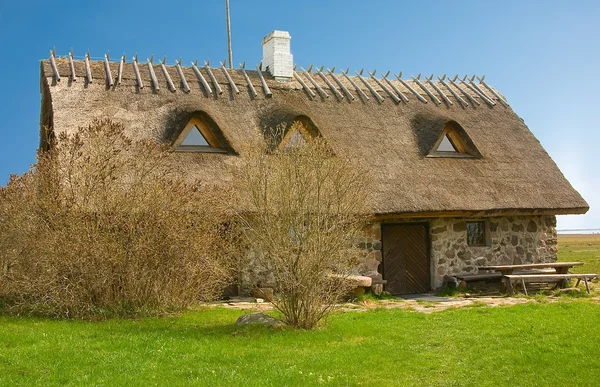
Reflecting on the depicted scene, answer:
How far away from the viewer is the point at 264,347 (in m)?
8.44

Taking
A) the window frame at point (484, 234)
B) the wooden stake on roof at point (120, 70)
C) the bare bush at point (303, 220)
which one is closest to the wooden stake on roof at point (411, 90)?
the window frame at point (484, 234)

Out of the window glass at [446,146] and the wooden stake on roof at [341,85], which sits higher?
the wooden stake on roof at [341,85]

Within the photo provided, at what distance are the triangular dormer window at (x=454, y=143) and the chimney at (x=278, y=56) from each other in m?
4.43

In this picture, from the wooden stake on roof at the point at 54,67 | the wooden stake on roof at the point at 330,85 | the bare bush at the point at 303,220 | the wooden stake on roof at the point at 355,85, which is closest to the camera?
the bare bush at the point at 303,220

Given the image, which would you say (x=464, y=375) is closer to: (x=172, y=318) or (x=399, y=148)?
(x=172, y=318)

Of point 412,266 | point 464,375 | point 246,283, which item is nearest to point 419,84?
point 412,266

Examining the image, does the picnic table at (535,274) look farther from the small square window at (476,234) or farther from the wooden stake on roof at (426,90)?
the wooden stake on roof at (426,90)

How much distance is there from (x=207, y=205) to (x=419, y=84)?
10631mm

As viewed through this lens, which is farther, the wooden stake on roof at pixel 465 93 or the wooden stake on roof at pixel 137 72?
the wooden stake on roof at pixel 465 93

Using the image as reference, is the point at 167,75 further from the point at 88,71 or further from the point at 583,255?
the point at 583,255

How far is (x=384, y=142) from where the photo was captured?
16734mm

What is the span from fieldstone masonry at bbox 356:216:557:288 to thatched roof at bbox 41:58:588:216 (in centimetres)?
68

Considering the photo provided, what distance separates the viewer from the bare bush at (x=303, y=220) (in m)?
9.30

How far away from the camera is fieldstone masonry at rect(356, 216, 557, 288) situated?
597 inches
